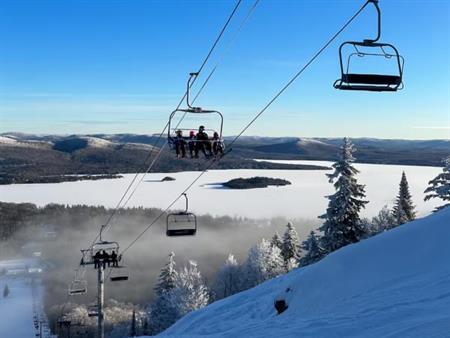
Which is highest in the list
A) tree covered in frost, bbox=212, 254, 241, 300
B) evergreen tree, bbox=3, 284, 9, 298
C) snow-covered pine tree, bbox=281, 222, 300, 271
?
snow-covered pine tree, bbox=281, 222, 300, 271

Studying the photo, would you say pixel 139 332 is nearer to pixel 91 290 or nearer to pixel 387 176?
pixel 91 290

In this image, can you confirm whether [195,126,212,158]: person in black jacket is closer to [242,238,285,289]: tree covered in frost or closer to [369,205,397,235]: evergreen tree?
[242,238,285,289]: tree covered in frost

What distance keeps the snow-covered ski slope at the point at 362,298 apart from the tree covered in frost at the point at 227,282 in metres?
46.7

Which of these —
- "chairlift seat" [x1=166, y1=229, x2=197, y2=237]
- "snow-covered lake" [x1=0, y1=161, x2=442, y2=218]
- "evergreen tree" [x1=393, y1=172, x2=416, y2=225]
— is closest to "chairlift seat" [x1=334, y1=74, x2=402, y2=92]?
"chairlift seat" [x1=166, y1=229, x2=197, y2=237]

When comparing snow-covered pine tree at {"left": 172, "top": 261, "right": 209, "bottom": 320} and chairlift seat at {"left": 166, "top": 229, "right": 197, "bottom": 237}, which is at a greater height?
chairlift seat at {"left": 166, "top": 229, "right": 197, "bottom": 237}

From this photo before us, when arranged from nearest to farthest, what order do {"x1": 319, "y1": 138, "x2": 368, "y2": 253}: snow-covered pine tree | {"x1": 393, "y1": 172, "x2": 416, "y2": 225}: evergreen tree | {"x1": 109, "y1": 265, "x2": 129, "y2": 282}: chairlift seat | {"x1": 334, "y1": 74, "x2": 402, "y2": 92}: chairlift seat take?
{"x1": 334, "y1": 74, "x2": 402, "y2": 92}: chairlift seat < {"x1": 109, "y1": 265, "x2": 129, "y2": 282}: chairlift seat < {"x1": 319, "y1": 138, "x2": 368, "y2": 253}: snow-covered pine tree < {"x1": 393, "y1": 172, "x2": 416, "y2": 225}: evergreen tree

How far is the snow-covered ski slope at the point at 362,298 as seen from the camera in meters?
10.1

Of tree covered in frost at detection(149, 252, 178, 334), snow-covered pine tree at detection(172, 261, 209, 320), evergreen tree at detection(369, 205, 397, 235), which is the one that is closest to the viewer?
snow-covered pine tree at detection(172, 261, 209, 320)

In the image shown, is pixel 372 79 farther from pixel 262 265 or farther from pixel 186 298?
pixel 262 265

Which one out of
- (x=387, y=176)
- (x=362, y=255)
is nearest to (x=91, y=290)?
(x=362, y=255)

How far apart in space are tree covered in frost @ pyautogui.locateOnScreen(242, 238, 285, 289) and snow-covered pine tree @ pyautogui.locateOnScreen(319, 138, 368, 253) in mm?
21110

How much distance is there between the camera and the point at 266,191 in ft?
628

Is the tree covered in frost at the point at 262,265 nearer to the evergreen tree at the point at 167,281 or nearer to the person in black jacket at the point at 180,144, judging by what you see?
the evergreen tree at the point at 167,281

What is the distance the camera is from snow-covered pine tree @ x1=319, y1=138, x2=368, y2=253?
3369cm
